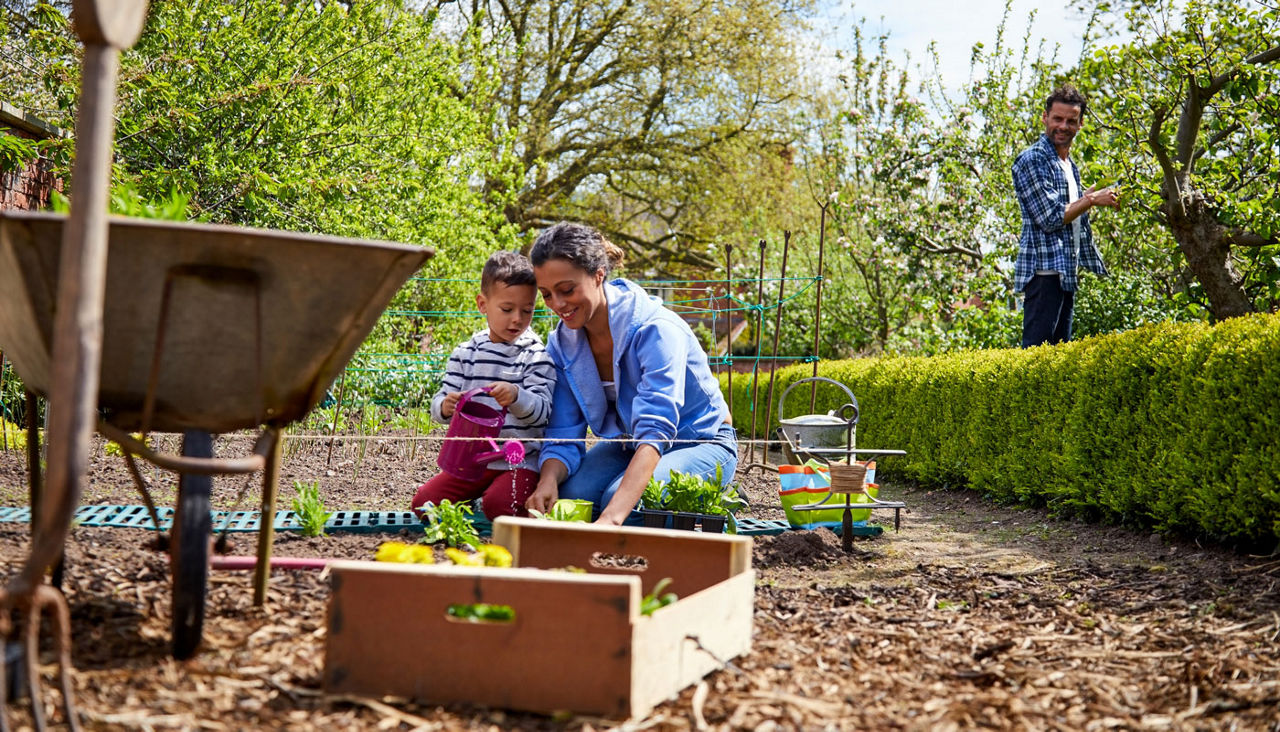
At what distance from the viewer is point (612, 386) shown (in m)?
4.13

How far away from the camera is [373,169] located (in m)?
9.13

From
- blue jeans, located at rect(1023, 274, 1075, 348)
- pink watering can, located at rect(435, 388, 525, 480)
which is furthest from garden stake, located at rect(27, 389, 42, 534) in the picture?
blue jeans, located at rect(1023, 274, 1075, 348)

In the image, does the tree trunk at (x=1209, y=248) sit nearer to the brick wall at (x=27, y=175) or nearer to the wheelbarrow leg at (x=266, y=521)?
the wheelbarrow leg at (x=266, y=521)

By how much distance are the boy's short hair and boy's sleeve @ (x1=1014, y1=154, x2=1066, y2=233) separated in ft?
11.6

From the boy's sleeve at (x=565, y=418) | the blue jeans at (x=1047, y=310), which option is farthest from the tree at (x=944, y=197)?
the boy's sleeve at (x=565, y=418)

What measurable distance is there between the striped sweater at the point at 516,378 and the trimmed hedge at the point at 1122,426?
2.58 meters

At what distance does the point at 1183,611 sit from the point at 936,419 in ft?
12.8

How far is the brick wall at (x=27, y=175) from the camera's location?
22.4 ft

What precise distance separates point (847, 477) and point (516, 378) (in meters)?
1.40

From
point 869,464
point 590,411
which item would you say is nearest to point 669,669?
point 590,411

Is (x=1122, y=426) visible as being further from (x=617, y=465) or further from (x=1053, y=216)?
(x=617, y=465)

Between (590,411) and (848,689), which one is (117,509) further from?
(848,689)

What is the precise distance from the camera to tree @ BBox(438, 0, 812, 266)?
16703 mm

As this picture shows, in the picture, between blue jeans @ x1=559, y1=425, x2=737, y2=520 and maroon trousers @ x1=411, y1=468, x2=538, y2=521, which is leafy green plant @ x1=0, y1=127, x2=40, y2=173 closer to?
maroon trousers @ x1=411, y1=468, x2=538, y2=521
